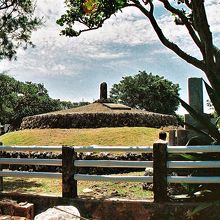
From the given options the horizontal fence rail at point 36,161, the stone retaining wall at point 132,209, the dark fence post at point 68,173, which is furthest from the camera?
the horizontal fence rail at point 36,161

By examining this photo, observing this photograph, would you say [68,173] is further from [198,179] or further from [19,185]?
[19,185]

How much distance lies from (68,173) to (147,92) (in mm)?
59219

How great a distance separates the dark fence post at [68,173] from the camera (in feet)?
23.3

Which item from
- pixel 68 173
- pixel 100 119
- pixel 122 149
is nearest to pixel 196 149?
pixel 122 149

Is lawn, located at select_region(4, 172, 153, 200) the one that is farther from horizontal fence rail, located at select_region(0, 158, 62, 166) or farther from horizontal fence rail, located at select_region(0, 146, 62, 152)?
horizontal fence rail, located at select_region(0, 146, 62, 152)

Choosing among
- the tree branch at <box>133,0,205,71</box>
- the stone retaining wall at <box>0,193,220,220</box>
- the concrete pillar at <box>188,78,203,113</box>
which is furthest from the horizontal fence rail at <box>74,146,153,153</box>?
Answer: the tree branch at <box>133,0,205,71</box>

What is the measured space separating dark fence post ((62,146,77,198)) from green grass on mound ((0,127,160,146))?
39.1 ft

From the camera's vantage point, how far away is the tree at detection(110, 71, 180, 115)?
206ft

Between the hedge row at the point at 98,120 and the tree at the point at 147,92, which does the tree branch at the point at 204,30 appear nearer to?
the hedge row at the point at 98,120

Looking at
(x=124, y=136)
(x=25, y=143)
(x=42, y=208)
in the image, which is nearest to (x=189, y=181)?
(x=42, y=208)

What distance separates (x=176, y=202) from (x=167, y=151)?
32.7 inches

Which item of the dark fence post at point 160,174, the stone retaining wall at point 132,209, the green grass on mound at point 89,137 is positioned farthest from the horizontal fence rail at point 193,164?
the green grass on mound at point 89,137

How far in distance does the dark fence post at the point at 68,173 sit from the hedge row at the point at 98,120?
1766 cm

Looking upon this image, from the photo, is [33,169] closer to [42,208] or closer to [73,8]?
[73,8]
